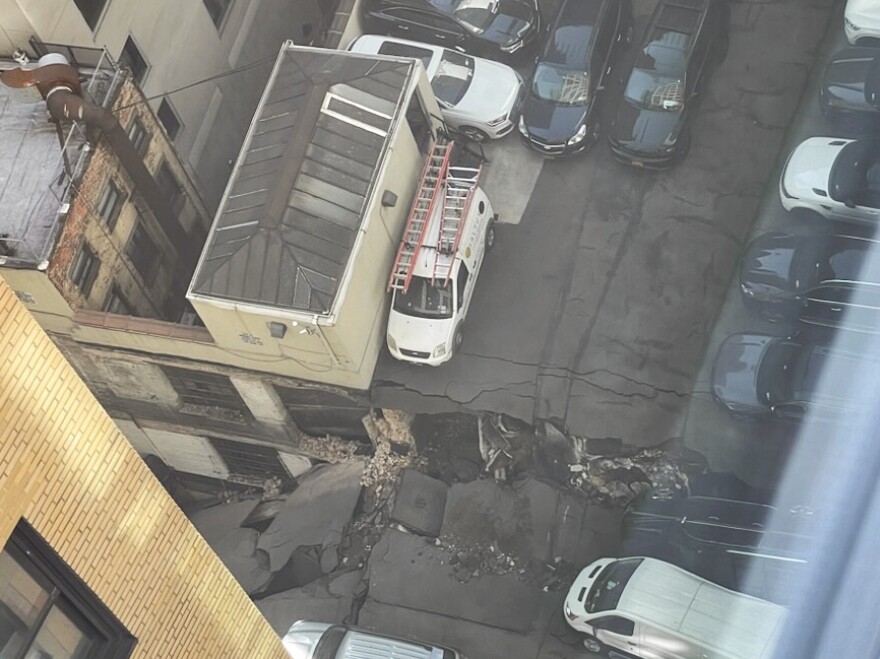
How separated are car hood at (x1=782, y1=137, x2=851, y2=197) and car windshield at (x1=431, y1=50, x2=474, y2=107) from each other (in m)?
6.67

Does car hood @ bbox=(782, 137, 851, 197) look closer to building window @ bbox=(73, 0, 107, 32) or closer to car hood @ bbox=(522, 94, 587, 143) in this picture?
car hood @ bbox=(522, 94, 587, 143)

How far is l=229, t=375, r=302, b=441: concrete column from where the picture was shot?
1875 centimetres

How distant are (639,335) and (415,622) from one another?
6841mm

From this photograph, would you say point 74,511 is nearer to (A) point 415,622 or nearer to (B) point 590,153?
(A) point 415,622

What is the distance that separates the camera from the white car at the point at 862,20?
18.9m

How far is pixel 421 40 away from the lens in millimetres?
21781

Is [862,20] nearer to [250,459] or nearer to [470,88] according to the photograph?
[470,88]

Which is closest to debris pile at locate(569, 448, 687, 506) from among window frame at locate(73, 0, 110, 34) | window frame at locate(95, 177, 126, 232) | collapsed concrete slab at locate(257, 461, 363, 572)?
collapsed concrete slab at locate(257, 461, 363, 572)

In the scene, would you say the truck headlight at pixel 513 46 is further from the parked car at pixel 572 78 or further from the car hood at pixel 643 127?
the car hood at pixel 643 127

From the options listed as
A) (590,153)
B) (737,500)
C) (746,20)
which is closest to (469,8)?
(590,153)

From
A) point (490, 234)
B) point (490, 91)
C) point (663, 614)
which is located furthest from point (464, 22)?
point (663, 614)

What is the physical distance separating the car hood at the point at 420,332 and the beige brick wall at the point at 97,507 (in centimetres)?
818

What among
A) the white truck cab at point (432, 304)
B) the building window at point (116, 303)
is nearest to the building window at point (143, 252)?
the building window at point (116, 303)

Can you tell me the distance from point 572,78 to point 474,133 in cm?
229
